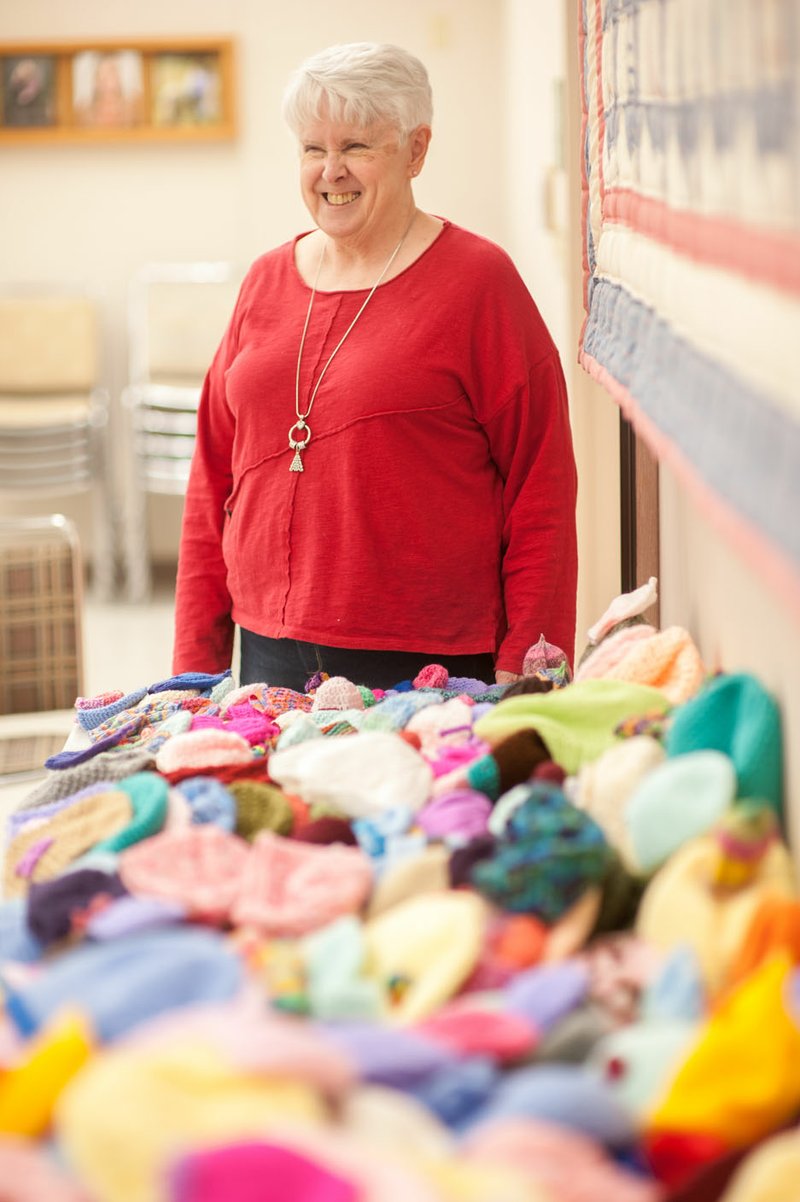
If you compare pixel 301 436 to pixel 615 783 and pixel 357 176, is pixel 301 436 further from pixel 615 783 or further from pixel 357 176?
Answer: pixel 615 783

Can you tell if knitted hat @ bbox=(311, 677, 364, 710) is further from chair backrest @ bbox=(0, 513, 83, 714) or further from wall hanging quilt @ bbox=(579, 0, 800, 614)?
chair backrest @ bbox=(0, 513, 83, 714)

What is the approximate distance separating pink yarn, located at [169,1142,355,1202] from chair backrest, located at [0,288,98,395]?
5.25 meters

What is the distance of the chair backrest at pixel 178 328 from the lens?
558 cm

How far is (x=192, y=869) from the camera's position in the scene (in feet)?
3.47

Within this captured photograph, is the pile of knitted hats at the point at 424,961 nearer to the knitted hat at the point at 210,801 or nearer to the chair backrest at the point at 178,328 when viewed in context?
the knitted hat at the point at 210,801

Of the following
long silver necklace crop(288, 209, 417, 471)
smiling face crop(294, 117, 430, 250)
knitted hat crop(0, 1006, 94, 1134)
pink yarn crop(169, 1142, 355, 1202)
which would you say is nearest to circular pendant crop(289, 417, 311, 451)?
long silver necklace crop(288, 209, 417, 471)

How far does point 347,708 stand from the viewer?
1529 mm

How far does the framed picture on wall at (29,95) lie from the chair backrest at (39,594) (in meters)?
3.58

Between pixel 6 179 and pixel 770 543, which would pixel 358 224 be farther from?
pixel 6 179

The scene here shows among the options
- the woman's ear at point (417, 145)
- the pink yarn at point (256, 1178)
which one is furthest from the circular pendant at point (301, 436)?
the pink yarn at point (256, 1178)

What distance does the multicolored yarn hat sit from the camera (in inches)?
37.6

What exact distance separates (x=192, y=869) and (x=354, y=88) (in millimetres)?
1090

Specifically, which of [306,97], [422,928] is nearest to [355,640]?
[306,97]

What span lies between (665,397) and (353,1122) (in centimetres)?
66
